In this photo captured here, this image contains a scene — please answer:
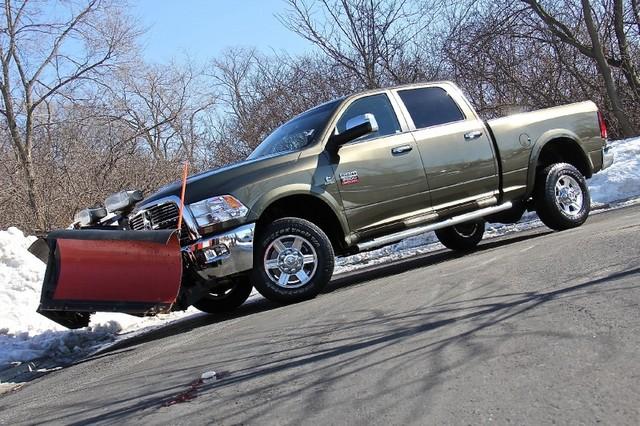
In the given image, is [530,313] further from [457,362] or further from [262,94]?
[262,94]

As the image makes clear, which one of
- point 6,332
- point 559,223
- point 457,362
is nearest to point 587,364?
point 457,362

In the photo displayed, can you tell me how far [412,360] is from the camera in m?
3.56

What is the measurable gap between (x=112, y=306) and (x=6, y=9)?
16.7 meters

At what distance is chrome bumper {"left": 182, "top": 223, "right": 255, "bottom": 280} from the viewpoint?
574cm

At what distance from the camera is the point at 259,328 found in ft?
17.1

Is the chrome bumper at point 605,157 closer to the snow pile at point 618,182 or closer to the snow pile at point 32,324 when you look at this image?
the snow pile at point 618,182

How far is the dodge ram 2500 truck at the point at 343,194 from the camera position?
5.81m

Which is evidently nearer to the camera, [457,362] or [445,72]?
[457,362]

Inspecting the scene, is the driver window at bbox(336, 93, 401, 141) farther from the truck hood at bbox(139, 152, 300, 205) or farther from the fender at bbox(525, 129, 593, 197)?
the fender at bbox(525, 129, 593, 197)

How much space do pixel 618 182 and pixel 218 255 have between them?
8.75m

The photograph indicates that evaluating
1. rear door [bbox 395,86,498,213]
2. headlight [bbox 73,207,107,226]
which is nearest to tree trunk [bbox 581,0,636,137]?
rear door [bbox 395,86,498,213]

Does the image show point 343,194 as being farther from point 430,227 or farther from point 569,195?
point 569,195

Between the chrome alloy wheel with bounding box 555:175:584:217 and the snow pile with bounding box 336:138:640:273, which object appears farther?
the snow pile with bounding box 336:138:640:273

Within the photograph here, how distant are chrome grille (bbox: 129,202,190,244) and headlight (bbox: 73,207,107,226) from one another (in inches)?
14.1
